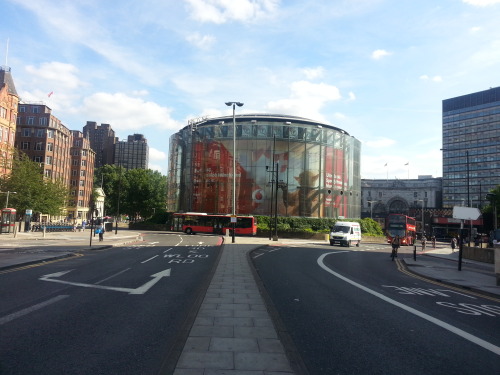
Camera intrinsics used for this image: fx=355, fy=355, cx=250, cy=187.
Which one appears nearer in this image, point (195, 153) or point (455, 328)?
point (455, 328)

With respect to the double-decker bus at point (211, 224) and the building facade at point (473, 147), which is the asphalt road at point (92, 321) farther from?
the building facade at point (473, 147)

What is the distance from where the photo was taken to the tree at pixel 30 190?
45.2m

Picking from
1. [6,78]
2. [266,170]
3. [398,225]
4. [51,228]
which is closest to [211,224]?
[266,170]

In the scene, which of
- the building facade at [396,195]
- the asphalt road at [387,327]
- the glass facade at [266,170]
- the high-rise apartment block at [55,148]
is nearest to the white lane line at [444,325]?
the asphalt road at [387,327]

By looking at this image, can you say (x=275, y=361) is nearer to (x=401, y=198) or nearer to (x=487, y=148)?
(x=401, y=198)

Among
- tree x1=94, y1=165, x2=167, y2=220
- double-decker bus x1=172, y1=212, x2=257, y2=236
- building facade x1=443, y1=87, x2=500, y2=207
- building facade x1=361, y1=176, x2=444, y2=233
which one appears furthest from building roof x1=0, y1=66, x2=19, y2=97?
building facade x1=443, y1=87, x2=500, y2=207

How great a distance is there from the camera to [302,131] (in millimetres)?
59125

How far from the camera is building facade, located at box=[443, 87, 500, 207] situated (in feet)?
392

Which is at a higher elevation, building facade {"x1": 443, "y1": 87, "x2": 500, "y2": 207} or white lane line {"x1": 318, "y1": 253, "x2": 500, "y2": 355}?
building facade {"x1": 443, "y1": 87, "x2": 500, "y2": 207}

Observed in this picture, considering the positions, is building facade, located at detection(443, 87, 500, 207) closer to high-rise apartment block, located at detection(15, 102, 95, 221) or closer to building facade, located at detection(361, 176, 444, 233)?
building facade, located at detection(361, 176, 444, 233)

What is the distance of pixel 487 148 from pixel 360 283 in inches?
5268

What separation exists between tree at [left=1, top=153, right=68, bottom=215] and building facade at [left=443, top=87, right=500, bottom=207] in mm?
117006

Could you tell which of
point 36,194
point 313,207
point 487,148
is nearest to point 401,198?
point 487,148

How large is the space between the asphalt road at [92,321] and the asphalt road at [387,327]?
2.29m
